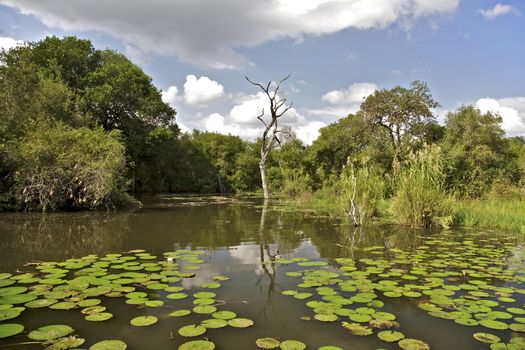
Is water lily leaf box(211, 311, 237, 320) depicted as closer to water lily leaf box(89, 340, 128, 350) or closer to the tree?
water lily leaf box(89, 340, 128, 350)

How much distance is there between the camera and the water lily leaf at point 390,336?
3.17 metres

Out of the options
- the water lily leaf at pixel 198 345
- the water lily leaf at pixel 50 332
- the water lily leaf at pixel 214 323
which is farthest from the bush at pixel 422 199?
the water lily leaf at pixel 50 332

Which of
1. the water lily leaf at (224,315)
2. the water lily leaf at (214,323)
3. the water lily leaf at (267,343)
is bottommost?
the water lily leaf at (267,343)

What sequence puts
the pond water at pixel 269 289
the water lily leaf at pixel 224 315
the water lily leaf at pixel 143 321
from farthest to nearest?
the water lily leaf at pixel 224 315, the water lily leaf at pixel 143 321, the pond water at pixel 269 289

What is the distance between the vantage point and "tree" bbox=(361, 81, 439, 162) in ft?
59.8

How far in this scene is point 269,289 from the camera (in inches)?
179

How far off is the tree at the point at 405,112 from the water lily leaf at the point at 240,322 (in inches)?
626

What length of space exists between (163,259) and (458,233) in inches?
253

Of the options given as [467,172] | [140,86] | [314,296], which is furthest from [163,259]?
[140,86]

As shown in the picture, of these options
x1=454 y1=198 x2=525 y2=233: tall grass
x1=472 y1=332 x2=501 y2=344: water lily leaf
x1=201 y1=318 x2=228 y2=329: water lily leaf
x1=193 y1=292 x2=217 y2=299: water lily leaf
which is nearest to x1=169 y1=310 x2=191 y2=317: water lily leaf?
x1=201 y1=318 x2=228 y2=329: water lily leaf

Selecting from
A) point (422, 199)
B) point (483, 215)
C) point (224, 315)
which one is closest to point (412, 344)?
point (224, 315)

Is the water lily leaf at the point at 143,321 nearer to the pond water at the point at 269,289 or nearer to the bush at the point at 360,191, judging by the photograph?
the pond water at the point at 269,289

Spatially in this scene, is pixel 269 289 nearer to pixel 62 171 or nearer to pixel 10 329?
pixel 10 329

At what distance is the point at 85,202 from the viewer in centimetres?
1330
